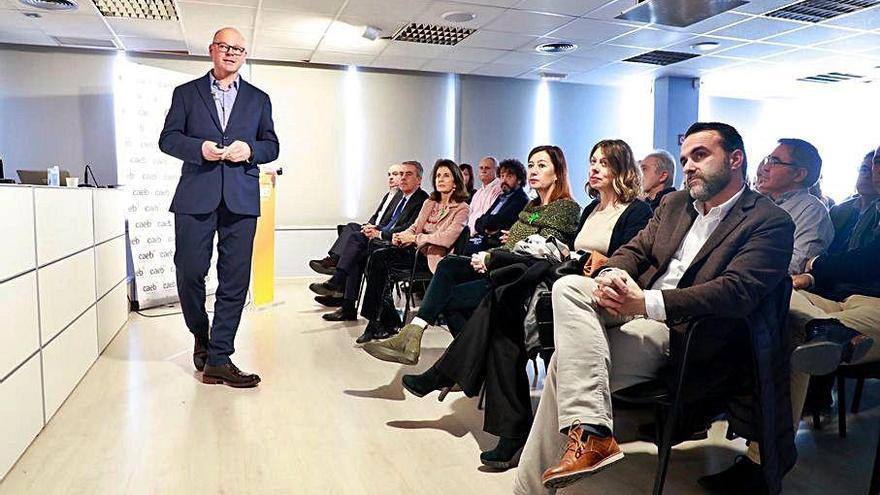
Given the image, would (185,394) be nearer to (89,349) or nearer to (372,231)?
(89,349)

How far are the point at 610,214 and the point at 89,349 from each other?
2.79 metres

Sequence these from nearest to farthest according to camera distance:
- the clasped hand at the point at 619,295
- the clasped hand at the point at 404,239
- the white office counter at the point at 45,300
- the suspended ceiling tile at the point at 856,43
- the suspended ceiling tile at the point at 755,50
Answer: the clasped hand at the point at 619,295, the white office counter at the point at 45,300, the clasped hand at the point at 404,239, the suspended ceiling tile at the point at 856,43, the suspended ceiling tile at the point at 755,50

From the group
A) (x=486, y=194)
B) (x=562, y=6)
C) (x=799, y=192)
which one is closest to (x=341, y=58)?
(x=486, y=194)

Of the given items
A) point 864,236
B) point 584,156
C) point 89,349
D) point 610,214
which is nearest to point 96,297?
point 89,349

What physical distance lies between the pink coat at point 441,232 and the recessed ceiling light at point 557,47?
3.10m

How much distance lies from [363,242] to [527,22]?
2579 mm

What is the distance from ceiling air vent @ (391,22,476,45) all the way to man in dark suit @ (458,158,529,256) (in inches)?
76.6

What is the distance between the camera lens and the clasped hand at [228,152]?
2.85m

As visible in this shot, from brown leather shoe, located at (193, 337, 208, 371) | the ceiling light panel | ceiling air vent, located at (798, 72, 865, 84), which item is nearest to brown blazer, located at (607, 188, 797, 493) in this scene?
brown leather shoe, located at (193, 337, 208, 371)

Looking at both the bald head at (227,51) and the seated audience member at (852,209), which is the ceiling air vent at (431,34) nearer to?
the bald head at (227,51)


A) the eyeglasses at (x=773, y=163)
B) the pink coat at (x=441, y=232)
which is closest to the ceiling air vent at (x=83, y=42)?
the pink coat at (x=441, y=232)

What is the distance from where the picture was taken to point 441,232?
3707 millimetres

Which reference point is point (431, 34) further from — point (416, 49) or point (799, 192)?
point (799, 192)

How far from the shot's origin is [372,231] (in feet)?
14.9
